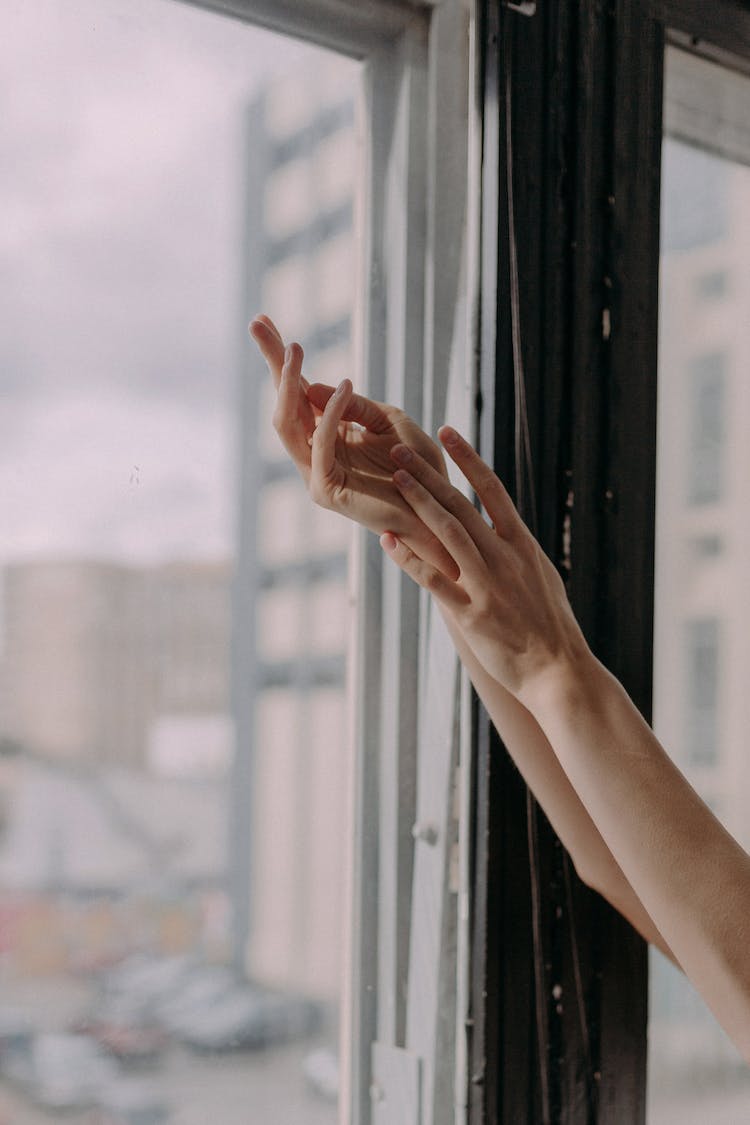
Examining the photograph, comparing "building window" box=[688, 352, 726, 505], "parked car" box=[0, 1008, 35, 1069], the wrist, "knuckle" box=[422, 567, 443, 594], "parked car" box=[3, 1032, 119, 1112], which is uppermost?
"building window" box=[688, 352, 726, 505]

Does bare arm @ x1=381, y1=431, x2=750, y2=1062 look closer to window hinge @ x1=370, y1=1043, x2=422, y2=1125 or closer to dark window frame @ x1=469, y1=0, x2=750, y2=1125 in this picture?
dark window frame @ x1=469, y1=0, x2=750, y2=1125

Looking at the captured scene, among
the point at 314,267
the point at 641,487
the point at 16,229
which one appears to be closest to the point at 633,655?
the point at 641,487

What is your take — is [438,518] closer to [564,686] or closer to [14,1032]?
[564,686]

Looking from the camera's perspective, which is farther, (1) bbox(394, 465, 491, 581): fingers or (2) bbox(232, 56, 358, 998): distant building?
(2) bbox(232, 56, 358, 998): distant building

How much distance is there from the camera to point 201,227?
1007 millimetres

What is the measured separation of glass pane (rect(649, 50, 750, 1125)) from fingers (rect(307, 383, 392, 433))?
47 centimetres

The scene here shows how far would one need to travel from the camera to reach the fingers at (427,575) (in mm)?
856

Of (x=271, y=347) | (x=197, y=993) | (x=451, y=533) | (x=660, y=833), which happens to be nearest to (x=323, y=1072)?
(x=197, y=993)

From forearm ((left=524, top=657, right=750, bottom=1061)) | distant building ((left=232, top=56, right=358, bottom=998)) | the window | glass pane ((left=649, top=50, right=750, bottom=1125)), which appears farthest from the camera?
glass pane ((left=649, top=50, right=750, bottom=1125))

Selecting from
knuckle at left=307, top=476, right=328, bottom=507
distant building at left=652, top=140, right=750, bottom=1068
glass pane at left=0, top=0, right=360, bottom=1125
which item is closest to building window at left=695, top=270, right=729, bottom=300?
distant building at left=652, top=140, right=750, bottom=1068

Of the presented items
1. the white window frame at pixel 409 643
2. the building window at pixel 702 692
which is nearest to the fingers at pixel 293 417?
the white window frame at pixel 409 643

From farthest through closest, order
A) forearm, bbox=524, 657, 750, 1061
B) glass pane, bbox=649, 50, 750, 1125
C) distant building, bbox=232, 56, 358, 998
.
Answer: glass pane, bbox=649, 50, 750, 1125, distant building, bbox=232, 56, 358, 998, forearm, bbox=524, 657, 750, 1061

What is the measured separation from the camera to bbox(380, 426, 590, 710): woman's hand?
2.76 feet

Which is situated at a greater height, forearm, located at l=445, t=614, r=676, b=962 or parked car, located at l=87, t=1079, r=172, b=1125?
forearm, located at l=445, t=614, r=676, b=962
